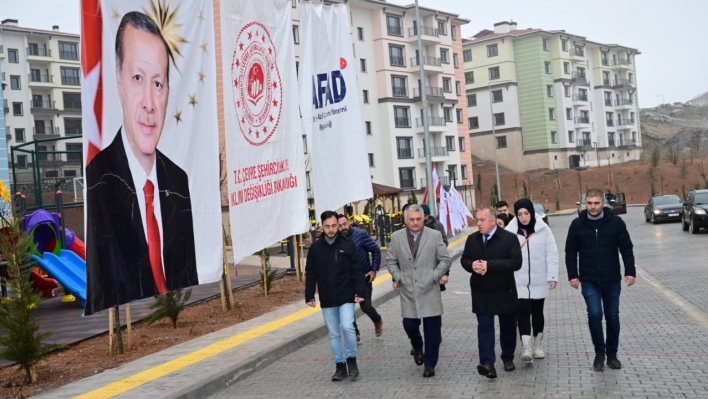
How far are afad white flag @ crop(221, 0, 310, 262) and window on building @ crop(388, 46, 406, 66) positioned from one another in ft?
173

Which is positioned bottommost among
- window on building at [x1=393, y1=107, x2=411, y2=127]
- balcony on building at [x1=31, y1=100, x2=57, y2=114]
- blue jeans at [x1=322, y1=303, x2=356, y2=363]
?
blue jeans at [x1=322, y1=303, x2=356, y2=363]

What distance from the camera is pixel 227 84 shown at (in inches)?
537

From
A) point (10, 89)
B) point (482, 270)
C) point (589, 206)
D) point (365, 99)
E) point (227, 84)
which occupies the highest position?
point (10, 89)

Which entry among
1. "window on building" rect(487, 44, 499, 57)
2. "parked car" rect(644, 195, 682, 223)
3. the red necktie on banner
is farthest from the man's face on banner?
"window on building" rect(487, 44, 499, 57)

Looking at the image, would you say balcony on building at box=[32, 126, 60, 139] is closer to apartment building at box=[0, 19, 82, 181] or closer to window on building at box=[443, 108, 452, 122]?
apartment building at box=[0, 19, 82, 181]

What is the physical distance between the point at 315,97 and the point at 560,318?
774cm

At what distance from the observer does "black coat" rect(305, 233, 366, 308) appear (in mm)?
8711

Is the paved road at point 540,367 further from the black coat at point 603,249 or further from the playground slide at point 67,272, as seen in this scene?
the playground slide at point 67,272

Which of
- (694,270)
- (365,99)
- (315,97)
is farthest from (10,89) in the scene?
(694,270)

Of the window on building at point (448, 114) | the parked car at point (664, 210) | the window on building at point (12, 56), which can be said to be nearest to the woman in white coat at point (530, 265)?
the parked car at point (664, 210)

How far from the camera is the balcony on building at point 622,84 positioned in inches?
4011

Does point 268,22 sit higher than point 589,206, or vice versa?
→ point 268,22

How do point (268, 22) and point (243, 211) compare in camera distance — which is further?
point (268, 22)

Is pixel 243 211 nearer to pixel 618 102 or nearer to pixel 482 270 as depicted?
pixel 482 270
